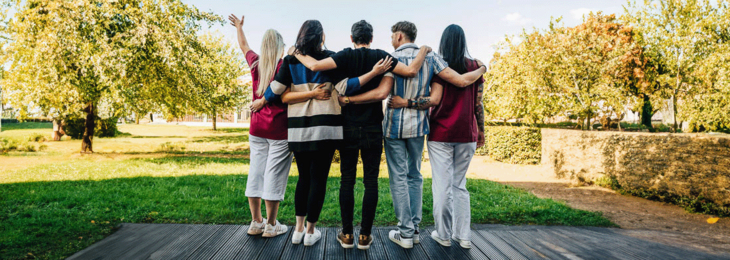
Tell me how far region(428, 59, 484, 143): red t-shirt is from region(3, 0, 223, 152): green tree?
32.8ft

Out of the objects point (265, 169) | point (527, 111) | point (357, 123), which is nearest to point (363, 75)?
point (357, 123)

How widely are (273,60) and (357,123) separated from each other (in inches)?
36.0

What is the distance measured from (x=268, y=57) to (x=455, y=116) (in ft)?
5.30

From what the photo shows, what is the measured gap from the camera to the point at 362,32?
3113mm

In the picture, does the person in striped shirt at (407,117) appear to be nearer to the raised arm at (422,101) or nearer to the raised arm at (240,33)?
the raised arm at (422,101)

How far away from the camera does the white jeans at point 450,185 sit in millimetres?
3342

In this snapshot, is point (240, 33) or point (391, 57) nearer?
point (391, 57)

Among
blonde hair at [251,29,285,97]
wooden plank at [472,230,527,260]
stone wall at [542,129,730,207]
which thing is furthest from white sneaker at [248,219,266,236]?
stone wall at [542,129,730,207]

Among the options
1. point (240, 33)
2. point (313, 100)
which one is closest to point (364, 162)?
point (313, 100)

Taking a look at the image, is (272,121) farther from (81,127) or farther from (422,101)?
(81,127)

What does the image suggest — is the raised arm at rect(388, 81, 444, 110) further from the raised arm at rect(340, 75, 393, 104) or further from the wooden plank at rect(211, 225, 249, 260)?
the wooden plank at rect(211, 225, 249, 260)

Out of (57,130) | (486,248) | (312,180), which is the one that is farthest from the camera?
(57,130)

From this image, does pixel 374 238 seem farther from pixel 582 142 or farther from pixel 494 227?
pixel 582 142

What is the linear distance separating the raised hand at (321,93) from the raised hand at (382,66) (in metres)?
0.39
